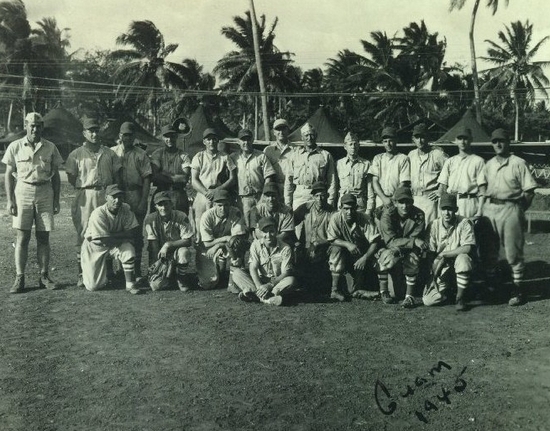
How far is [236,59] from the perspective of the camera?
34.8m

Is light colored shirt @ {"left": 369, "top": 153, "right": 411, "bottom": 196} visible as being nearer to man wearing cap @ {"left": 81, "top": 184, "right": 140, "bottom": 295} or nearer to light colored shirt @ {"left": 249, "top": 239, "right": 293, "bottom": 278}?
light colored shirt @ {"left": 249, "top": 239, "right": 293, "bottom": 278}

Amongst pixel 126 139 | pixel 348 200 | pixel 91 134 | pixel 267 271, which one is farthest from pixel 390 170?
pixel 91 134

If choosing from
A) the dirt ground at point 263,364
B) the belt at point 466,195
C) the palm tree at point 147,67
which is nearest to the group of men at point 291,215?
the belt at point 466,195

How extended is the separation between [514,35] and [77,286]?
118 feet

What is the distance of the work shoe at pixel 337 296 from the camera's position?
22.5ft

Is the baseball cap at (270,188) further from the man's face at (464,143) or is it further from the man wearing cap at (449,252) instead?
the man's face at (464,143)

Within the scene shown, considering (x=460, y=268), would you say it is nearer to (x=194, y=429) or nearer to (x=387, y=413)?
Answer: (x=387, y=413)

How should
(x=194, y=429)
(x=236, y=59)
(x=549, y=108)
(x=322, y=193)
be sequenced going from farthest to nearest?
1. (x=549, y=108)
2. (x=236, y=59)
3. (x=322, y=193)
4. (x=194, y=429)

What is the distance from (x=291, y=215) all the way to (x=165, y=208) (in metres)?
1.53

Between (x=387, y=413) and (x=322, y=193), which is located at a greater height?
(x=322, y=193)

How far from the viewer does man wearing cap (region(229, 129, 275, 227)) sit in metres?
7.87

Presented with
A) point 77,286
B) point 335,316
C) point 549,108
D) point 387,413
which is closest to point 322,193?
point 335,316

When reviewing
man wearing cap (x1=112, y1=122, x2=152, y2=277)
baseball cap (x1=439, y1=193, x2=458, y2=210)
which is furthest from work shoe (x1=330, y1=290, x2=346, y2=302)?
man wearing cap (x1=112, y1=122, x2=152, y2=277)

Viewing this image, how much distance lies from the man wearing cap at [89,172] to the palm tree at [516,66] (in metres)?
31.2
